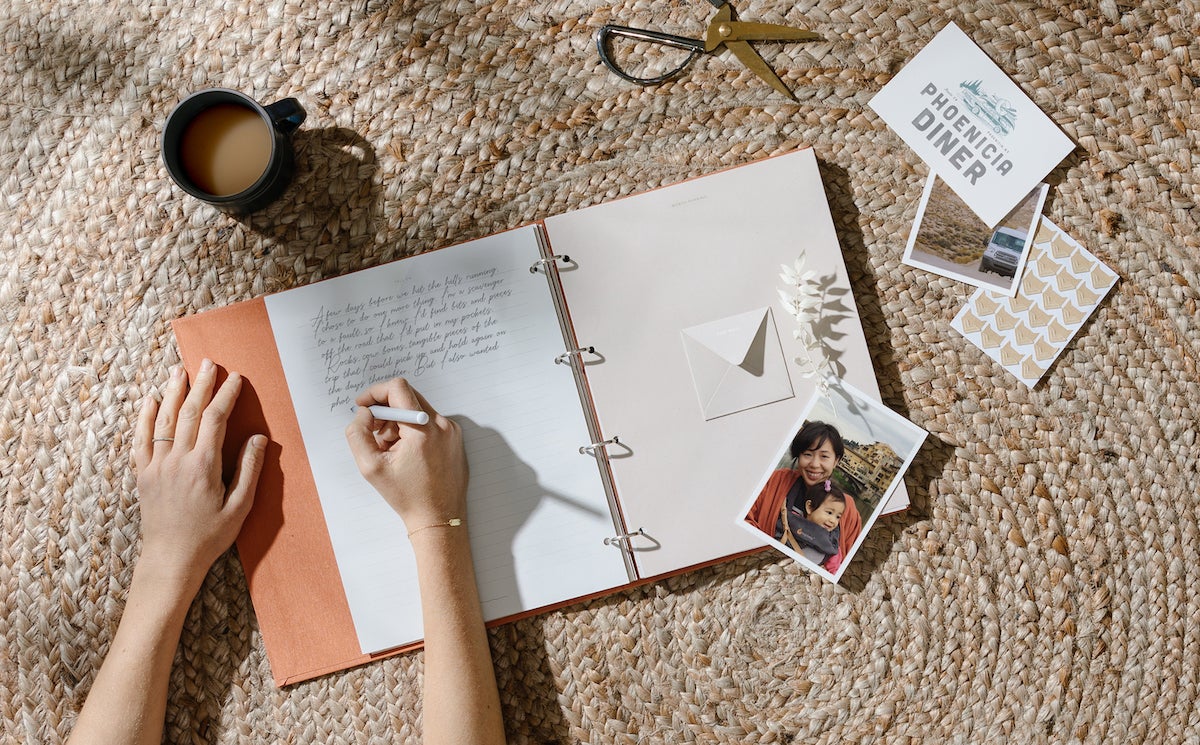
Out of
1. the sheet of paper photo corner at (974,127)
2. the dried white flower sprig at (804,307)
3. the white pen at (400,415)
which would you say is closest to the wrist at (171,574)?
the white pen at (400,415)

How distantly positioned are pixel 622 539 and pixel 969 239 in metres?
0.52

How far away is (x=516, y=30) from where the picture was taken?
3.14ft

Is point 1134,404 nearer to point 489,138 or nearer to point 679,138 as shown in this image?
point 679,138

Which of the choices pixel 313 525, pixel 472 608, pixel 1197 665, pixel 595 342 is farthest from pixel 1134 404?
pixel 313 525

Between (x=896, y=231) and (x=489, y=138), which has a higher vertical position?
(x=489, y=138)

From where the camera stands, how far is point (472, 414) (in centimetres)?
94

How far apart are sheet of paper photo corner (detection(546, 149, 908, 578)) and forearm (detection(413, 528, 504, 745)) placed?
195 mm

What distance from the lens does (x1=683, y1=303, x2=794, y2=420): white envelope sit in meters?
0.93

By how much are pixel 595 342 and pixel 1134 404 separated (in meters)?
0.62

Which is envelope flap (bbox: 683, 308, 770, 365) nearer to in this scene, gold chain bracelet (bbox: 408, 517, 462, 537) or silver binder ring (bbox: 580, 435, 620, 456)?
silver binder ring (bbox: 580, 435, 620, 456)

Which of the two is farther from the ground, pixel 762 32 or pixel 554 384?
pixel 762 32

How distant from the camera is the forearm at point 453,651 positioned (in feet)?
2.90

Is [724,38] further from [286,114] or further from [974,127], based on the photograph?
[286,114]

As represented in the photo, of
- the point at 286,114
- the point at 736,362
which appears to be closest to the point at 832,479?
the point at 736,362
